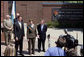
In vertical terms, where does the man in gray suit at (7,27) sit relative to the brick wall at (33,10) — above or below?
below

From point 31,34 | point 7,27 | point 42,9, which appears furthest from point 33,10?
point 31,34

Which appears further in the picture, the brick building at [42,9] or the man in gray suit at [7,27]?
the brick building at [42,9]

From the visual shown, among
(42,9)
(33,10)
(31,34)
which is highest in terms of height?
(42,9)

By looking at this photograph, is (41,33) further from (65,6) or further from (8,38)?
(65,6)

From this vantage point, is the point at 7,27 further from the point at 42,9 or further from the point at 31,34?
the point at 42,9

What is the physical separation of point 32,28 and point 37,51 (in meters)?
1.33

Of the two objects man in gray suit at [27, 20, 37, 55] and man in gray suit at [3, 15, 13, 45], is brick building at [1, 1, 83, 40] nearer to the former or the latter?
man in gray suit at [3, 15, 13, 45]

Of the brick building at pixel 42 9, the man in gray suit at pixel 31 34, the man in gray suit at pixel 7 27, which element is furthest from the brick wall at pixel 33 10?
the man in gray suit at pixel 31 34

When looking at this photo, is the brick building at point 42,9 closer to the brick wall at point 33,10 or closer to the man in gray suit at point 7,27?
the brick wall at point 33,10

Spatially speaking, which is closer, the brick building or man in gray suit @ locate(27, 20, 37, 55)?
man in gray suit @ locate(27, 20, 37, 55)

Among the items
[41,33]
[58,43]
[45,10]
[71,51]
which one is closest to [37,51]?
[41,33]

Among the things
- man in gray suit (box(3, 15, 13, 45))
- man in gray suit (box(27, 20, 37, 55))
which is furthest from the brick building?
man in gray suit (box(27, 20, 37, 55))

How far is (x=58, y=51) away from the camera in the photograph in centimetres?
559

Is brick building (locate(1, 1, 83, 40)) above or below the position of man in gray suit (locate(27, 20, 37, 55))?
above
